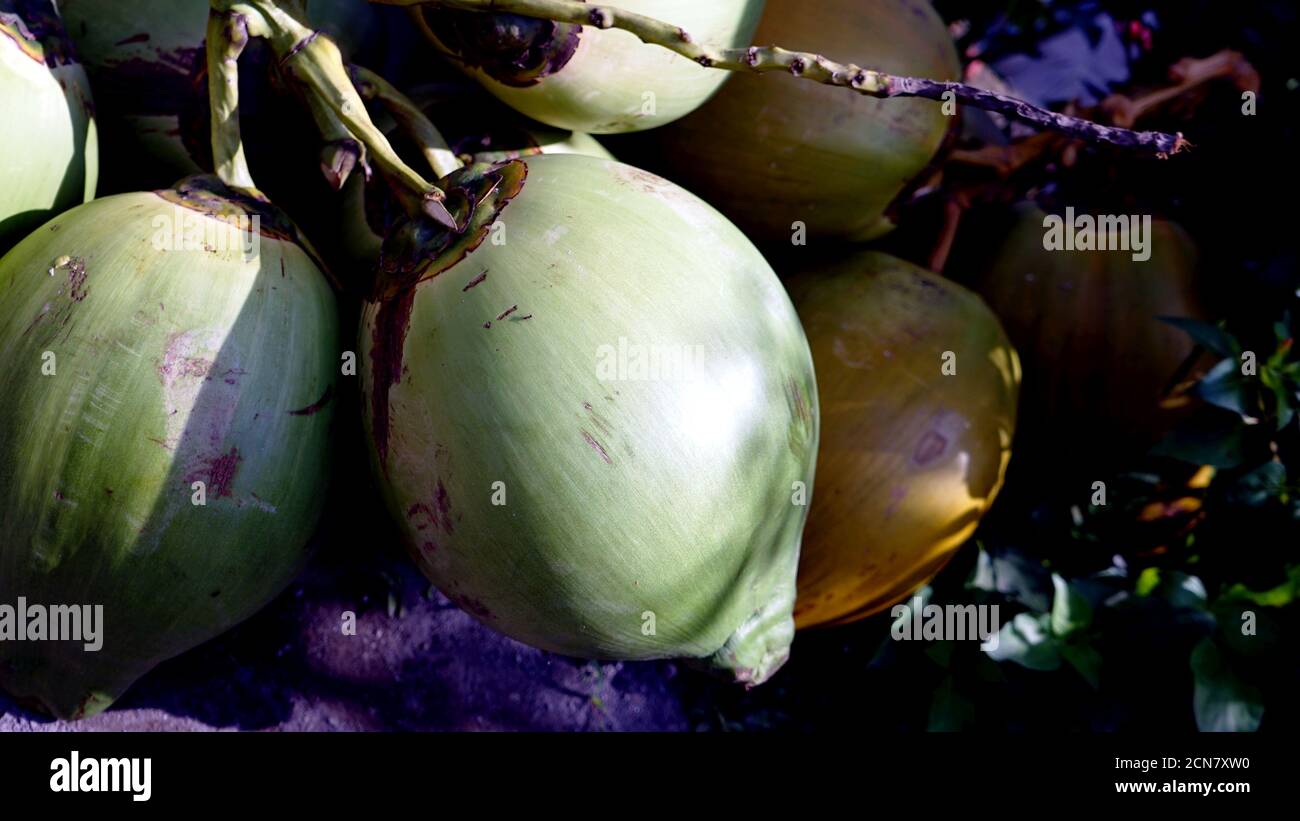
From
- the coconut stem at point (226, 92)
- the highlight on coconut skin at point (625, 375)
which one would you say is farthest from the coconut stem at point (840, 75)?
the coconut stem at point (226, 92)

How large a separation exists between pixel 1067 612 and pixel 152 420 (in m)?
0.99

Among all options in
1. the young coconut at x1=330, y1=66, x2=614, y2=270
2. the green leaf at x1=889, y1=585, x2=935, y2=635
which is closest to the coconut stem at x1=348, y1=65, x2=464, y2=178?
the young coconut at x1=330, y1=66, x2=614, y2=270

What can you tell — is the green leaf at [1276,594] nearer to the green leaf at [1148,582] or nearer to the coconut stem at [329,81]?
the green leaf at [1148,582]

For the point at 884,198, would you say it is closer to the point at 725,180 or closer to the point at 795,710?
the point at 725,180

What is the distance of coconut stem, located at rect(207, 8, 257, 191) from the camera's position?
0.90 meters

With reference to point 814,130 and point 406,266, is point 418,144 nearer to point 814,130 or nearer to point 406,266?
point 406,266

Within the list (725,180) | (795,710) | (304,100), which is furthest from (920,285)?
(304,100)

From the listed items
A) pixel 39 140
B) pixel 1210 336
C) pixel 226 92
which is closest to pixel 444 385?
pixel 226 92

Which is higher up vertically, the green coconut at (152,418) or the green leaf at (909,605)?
the green coconut at (152,418)

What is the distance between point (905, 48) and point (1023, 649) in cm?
68

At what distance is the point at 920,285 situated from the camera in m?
1.32

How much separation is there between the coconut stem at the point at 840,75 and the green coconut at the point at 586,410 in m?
0.14

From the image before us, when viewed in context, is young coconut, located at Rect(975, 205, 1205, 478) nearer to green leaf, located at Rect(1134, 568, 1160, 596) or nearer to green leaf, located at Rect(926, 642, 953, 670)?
green leaf, located at Rect(1134, 568, 1160, 596)

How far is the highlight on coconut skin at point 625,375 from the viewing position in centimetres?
85
